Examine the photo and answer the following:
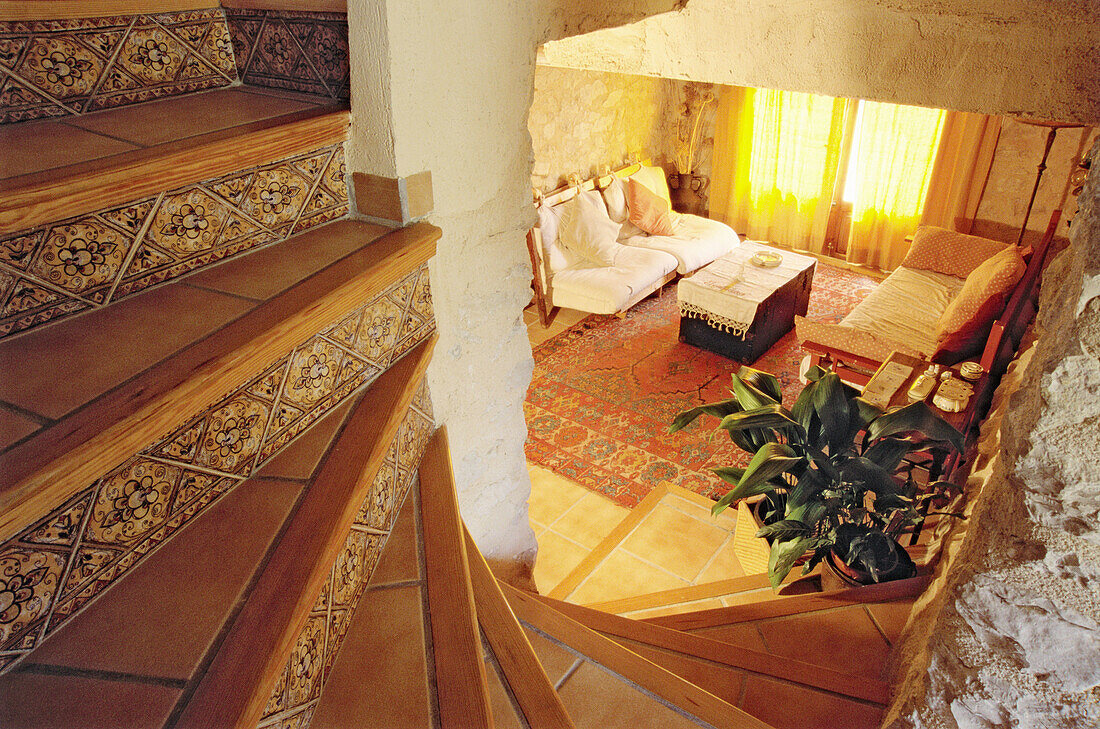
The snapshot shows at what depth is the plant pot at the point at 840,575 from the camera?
2025 mm

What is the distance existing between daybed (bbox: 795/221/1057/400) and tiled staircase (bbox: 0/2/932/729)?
338 centimetres

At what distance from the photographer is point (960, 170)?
5.93 meters

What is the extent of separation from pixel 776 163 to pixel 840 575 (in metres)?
5.83

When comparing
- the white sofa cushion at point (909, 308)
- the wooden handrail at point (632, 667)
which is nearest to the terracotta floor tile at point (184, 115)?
the wooden handrail at point (632, 667)

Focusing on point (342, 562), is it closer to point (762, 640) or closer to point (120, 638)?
point (120, 638)

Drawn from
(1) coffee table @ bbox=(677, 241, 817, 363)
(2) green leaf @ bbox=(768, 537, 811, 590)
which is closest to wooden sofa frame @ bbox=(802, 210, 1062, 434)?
(1) coffee table @ bbox=(677, 241, 817, 363)

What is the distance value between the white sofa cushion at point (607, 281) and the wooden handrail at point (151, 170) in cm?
421

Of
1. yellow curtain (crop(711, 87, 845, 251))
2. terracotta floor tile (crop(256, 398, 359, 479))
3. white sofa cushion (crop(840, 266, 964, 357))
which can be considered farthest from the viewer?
yellow curtain (crop(711, 87, 845, 251))

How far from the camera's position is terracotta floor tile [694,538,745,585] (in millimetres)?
3113

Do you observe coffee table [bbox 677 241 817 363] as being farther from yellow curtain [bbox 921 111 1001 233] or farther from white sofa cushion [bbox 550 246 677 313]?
yellow curtain [bbox 921 111 1001 233]

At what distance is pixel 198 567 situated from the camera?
30.3 inches

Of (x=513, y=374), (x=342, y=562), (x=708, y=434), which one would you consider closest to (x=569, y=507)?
(x=708, y=434)

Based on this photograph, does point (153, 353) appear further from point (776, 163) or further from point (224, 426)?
point (776, 163)

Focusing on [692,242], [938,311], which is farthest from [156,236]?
[692,242]
